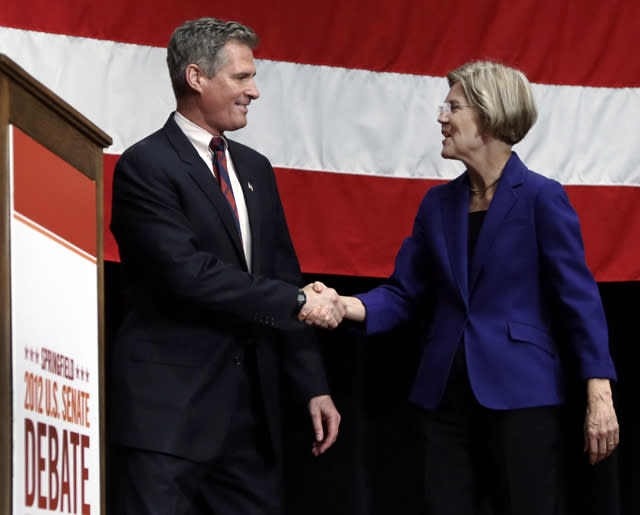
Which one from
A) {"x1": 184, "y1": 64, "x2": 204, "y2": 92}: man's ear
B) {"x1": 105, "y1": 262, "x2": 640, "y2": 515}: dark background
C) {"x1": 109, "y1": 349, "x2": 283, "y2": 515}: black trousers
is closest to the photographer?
{"x1": 109, "y1": 349, "x2": 283, "y2": 515}: black trousers

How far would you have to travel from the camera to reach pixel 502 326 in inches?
75.3

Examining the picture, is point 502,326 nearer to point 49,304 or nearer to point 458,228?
point 458,228

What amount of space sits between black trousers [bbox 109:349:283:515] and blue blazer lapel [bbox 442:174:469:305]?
0.46m

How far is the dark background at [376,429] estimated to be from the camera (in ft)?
8.71

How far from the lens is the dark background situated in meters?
2.65

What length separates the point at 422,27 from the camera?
8.54ft

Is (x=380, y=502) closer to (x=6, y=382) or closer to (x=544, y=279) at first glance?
(x=544, y=279)

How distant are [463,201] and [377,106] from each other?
65 centimetres

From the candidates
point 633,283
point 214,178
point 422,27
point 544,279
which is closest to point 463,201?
point 544,279

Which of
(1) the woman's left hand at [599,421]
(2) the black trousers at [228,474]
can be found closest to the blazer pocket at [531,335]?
(1) the woman's left hand at [599,421]

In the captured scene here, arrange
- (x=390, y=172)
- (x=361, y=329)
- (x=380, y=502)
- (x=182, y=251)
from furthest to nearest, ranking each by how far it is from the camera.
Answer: (x=380, y=502) < (x=390, y=172) < (x=361, y=329) < (x=182, y=251)

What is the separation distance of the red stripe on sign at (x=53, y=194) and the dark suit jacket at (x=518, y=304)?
77 cm

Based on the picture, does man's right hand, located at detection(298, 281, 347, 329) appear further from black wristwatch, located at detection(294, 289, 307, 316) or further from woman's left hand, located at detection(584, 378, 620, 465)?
woman's left hand, located at detection(584, 378, 620, 465)

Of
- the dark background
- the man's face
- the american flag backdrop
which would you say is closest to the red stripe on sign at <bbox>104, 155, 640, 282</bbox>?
the american flag backdrop
